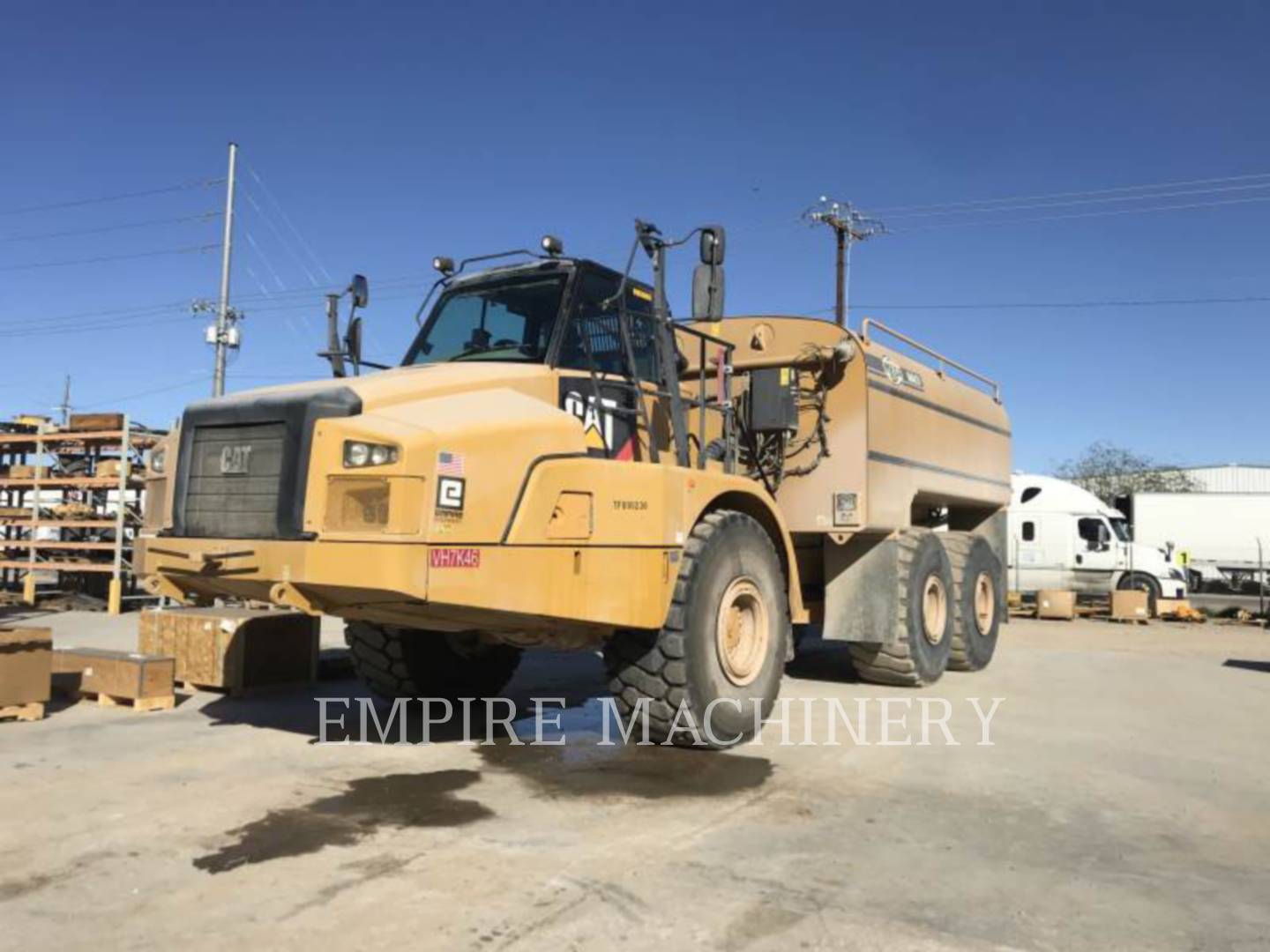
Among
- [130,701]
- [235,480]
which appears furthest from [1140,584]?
[235,480]

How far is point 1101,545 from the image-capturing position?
74.2 ft

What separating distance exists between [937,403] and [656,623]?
18.4 feet

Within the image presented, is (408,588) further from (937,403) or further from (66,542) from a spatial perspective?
(66,542)

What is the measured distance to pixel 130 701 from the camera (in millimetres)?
8047

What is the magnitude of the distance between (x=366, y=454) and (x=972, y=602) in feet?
25.3

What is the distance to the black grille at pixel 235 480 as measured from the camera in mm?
Result: 5379

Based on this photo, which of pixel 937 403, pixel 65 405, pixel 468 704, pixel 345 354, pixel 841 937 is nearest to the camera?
pixel 841 937

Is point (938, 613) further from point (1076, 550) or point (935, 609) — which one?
point (1076, 550)

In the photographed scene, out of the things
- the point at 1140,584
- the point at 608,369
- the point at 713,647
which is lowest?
the point at 713,647

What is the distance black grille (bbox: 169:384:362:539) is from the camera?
5.25 metres

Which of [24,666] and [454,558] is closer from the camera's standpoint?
[454,558]

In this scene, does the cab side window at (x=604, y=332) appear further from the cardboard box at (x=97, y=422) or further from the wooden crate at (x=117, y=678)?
the cardboard box at (x=97, y=422)

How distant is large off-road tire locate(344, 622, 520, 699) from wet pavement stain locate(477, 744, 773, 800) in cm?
123

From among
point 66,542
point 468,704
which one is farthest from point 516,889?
point 66,542
